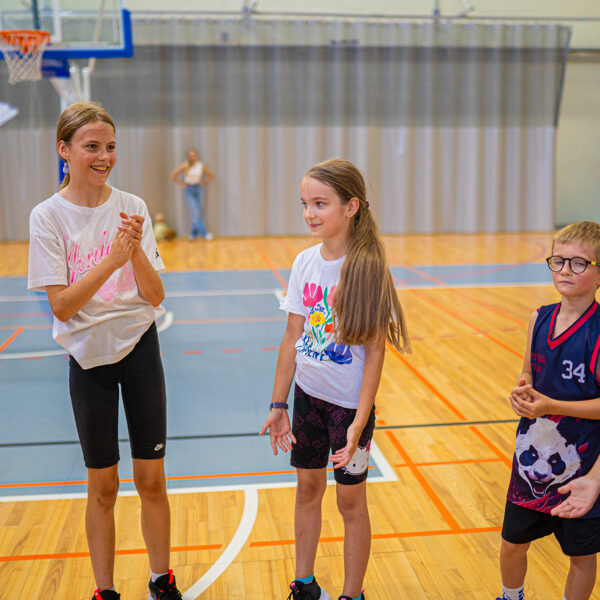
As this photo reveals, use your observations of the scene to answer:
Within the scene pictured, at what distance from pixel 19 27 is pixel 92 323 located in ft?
20.7

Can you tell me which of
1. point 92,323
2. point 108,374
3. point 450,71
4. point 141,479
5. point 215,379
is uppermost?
point 450,71

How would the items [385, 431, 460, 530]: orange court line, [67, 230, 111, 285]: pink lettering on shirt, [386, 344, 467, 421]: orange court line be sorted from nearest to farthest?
[67, 230, 111, 285]: pink lettering on shirt, [385, 431, 460, 530]: orange court line, [386, 344, 467, 421]: orange court line

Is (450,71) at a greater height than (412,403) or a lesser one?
greater

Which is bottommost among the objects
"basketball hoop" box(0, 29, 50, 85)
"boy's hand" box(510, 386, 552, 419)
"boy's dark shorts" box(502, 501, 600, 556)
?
"boy's dark shorts" box(502, 501, 600, 556)

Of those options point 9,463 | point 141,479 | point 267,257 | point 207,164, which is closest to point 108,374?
point 141,479

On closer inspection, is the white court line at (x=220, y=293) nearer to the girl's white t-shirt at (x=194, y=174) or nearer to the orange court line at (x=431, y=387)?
the orange court line at (x=431, y=387)

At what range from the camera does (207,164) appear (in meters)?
13.1

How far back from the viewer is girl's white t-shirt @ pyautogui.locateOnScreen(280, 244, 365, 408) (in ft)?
6.48

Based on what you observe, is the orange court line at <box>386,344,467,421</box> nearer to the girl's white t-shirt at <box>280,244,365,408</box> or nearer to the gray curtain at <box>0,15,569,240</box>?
the girl's white t-shirt at <box>280,244,365,408</box>

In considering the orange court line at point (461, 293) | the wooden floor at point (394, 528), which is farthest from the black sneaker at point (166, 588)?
the orange court line at point (461, 293)

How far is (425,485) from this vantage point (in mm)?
3064

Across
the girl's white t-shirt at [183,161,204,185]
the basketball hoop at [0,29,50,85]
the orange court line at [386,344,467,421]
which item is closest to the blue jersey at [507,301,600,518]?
the orange court line at [386,344,467,421]

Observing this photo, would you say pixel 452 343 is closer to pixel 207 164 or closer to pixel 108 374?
pixel 108 374

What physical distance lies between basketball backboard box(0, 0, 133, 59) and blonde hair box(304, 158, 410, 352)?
18.9 ft
